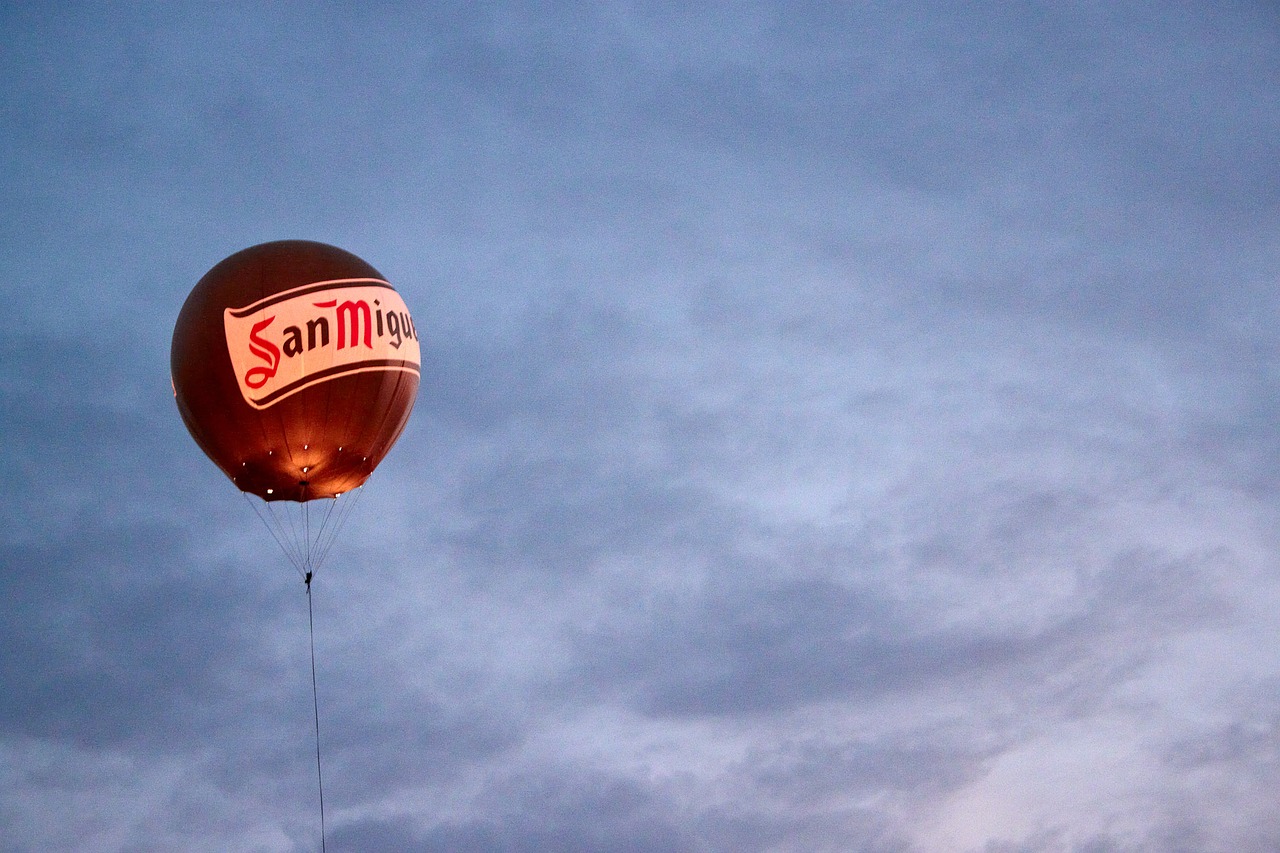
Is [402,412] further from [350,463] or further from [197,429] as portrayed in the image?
[197,429]

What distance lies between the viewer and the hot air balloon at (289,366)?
1575 inches

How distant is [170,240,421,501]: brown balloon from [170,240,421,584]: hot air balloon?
24mm

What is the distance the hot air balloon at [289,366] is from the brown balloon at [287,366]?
0.02 meters

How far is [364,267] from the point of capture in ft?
138

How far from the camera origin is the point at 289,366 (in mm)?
39906

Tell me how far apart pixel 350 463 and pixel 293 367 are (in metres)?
3.16

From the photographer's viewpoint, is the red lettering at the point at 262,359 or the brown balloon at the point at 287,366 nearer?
the red lettering at the point at 262,359

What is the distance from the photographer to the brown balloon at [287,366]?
131 feet

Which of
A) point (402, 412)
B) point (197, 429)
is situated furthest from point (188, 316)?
point (402, 412)

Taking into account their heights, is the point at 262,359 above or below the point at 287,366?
above

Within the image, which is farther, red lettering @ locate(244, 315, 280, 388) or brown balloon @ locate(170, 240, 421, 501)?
brown balloon @ locate(170, 240, 421, 501)

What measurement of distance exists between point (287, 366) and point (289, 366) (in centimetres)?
5

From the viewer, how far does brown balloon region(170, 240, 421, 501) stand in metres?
40.0

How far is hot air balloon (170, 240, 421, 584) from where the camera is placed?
4000 centimetres
